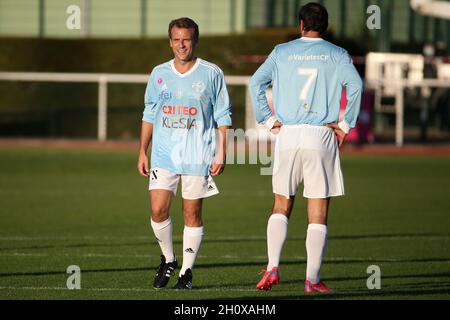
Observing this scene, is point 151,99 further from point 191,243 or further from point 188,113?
point 191,243

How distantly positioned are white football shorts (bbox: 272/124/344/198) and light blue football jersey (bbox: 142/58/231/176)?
550 millimetres

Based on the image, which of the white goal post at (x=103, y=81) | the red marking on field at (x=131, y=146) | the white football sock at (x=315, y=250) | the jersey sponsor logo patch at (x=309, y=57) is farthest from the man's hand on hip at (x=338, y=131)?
the white goal post at (x=103, y=81)

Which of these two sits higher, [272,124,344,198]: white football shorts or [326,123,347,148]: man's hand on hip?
[326,123,347,148]: man's hand on hip

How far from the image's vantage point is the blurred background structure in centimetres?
3347

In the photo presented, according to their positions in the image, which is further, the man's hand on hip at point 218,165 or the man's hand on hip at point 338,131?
the man's hand on hip at point 218,165

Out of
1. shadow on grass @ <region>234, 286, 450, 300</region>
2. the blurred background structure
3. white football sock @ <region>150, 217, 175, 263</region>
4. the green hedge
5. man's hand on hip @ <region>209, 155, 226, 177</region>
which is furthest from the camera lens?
the green hedge

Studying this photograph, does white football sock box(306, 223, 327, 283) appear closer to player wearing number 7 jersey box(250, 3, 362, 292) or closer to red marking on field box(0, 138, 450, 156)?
player wearing number 7 jersey box(250, 3, 362, 292)

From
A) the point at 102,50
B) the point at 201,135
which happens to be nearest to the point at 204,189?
the point at 201,135

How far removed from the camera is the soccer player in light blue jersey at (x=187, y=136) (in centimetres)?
868

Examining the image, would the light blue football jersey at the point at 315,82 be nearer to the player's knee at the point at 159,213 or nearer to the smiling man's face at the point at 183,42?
the smiling man's face at the point at 183,42

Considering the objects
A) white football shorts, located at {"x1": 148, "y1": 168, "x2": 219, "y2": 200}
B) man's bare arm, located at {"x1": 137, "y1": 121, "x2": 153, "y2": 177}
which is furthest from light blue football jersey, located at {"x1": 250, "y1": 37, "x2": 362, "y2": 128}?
man's bare arm, located at {"x1": 137, "y1": 121, "x2": 153, "y2": 177}

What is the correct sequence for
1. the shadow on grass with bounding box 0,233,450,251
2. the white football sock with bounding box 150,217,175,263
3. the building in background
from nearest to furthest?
the white football sock with bounding box 150,217,175,263
the shadow on grass with bounding box 0,233,450,251
the building in background

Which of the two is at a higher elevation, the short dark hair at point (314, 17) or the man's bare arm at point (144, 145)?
the short dark hair at point (314, 17)

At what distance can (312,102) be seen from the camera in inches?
331
